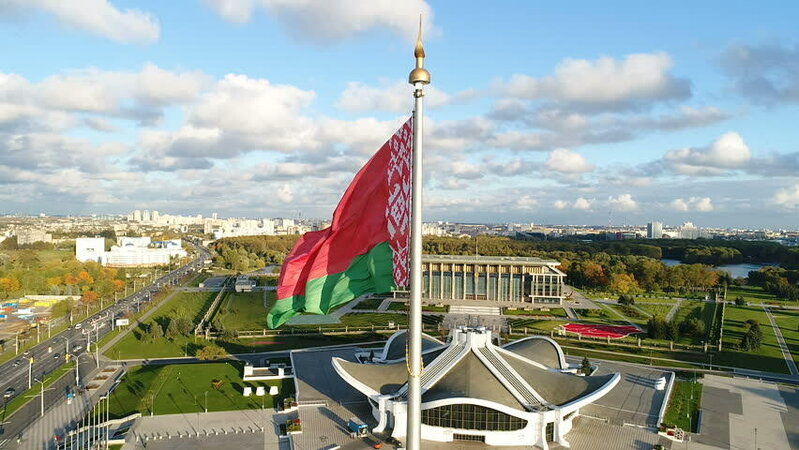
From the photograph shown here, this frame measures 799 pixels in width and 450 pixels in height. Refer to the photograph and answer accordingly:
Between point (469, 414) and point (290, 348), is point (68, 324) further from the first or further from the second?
point (469, 414)

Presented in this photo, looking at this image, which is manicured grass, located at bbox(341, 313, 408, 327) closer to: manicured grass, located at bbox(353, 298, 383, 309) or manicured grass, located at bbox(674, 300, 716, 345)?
manicured grass, located at bbox(353, 298, 383, 309)

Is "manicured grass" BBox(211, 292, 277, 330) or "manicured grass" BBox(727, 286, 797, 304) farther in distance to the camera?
"manicured grass" BBox(727, 286, 797, 304)

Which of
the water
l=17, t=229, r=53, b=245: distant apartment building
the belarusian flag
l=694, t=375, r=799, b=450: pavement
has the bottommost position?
l=694, t=375, r=799, b=450: pavement

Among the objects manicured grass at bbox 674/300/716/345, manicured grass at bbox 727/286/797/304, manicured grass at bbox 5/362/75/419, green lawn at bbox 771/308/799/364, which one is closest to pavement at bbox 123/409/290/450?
manicured grass at bbox 5/362/75/419

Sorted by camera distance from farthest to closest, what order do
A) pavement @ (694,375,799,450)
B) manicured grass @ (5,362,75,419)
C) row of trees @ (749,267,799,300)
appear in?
1. row of trees @ (749,267,799,300)
2. manicured grass @ (5,362,75,419)
3. pavement @ (694,375,799,450)

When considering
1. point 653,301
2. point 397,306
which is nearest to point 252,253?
point 397,306

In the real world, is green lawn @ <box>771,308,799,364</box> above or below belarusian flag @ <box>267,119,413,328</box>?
below

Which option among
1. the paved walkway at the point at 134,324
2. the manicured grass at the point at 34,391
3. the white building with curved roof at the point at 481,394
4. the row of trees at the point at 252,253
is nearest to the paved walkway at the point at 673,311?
the white building with curved roof at the point at 481,394

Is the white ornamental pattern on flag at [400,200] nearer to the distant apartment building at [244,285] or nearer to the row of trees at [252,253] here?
the distant apartment building at [244,285]

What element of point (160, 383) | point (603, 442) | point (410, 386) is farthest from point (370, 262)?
point (160, 383)
